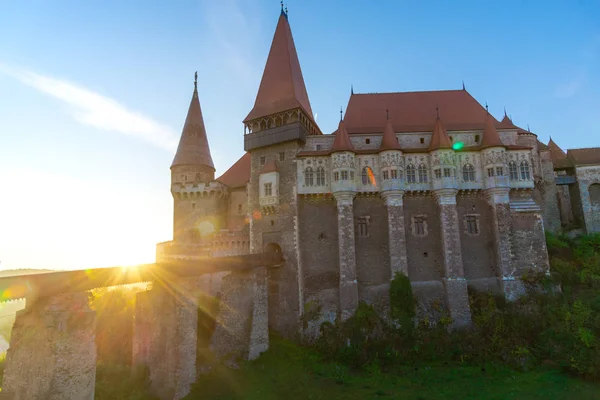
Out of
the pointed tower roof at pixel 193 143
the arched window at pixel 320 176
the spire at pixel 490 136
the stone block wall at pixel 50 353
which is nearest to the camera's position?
the stone block wall at pixel 50 353

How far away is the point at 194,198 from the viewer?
33.2m

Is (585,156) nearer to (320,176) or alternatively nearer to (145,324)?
(320,176)

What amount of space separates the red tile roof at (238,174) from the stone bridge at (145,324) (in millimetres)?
8686

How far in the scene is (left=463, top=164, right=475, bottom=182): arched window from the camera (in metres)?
26.3

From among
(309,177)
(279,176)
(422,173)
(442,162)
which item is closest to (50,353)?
(279,176)

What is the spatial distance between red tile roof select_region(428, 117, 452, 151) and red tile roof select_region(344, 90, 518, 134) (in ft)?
3.67

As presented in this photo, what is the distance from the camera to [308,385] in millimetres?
19641

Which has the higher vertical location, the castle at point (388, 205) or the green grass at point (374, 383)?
the castle at point (388, 205)

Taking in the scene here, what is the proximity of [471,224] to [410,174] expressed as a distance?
210 inches

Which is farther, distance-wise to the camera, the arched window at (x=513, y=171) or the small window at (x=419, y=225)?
the small window at (x=419, y=225)

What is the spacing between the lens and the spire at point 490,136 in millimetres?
26047

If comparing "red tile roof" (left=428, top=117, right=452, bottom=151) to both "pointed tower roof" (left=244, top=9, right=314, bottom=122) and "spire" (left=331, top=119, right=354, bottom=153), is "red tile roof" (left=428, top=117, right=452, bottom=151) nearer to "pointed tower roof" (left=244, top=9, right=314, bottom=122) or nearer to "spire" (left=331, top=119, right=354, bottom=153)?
"spire" (left=331, top=119, right=354, bottom=153)

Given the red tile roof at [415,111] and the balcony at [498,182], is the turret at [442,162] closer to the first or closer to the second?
the red tile roof at [415,111]

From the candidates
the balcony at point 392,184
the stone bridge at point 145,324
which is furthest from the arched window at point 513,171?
the stone bridge at point 145,324
